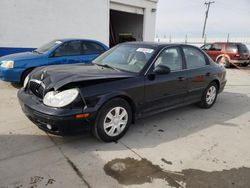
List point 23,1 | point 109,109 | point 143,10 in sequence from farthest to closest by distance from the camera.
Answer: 1. point 143,10
2. point 23,1
3. point 109,109

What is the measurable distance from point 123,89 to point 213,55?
1402 cm

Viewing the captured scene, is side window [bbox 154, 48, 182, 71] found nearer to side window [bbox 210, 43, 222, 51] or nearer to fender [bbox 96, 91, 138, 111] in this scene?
fender [bbox 96, 91, 138, 111]

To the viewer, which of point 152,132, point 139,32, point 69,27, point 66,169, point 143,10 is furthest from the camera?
point 139,32

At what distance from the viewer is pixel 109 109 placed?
319 cm

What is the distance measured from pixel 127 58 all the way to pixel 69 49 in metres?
3.37

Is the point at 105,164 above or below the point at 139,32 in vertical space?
below

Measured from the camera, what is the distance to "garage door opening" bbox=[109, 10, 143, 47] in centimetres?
1677

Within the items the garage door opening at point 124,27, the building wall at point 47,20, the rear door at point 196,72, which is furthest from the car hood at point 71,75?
the garage door opening at point 124,27

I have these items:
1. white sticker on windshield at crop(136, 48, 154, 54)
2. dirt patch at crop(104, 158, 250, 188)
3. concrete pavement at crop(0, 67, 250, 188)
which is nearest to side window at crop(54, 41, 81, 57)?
concrete pavement at crop(0, 67, 250, 188)

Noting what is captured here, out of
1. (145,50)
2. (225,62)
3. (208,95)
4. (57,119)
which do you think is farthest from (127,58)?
(225,62)

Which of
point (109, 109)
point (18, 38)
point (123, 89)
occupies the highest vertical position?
point (18, 38)

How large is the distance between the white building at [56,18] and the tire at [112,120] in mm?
8745

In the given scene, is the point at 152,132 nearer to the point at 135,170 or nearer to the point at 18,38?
the point at 135,170

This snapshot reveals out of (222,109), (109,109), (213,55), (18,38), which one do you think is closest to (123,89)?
(109,109)
